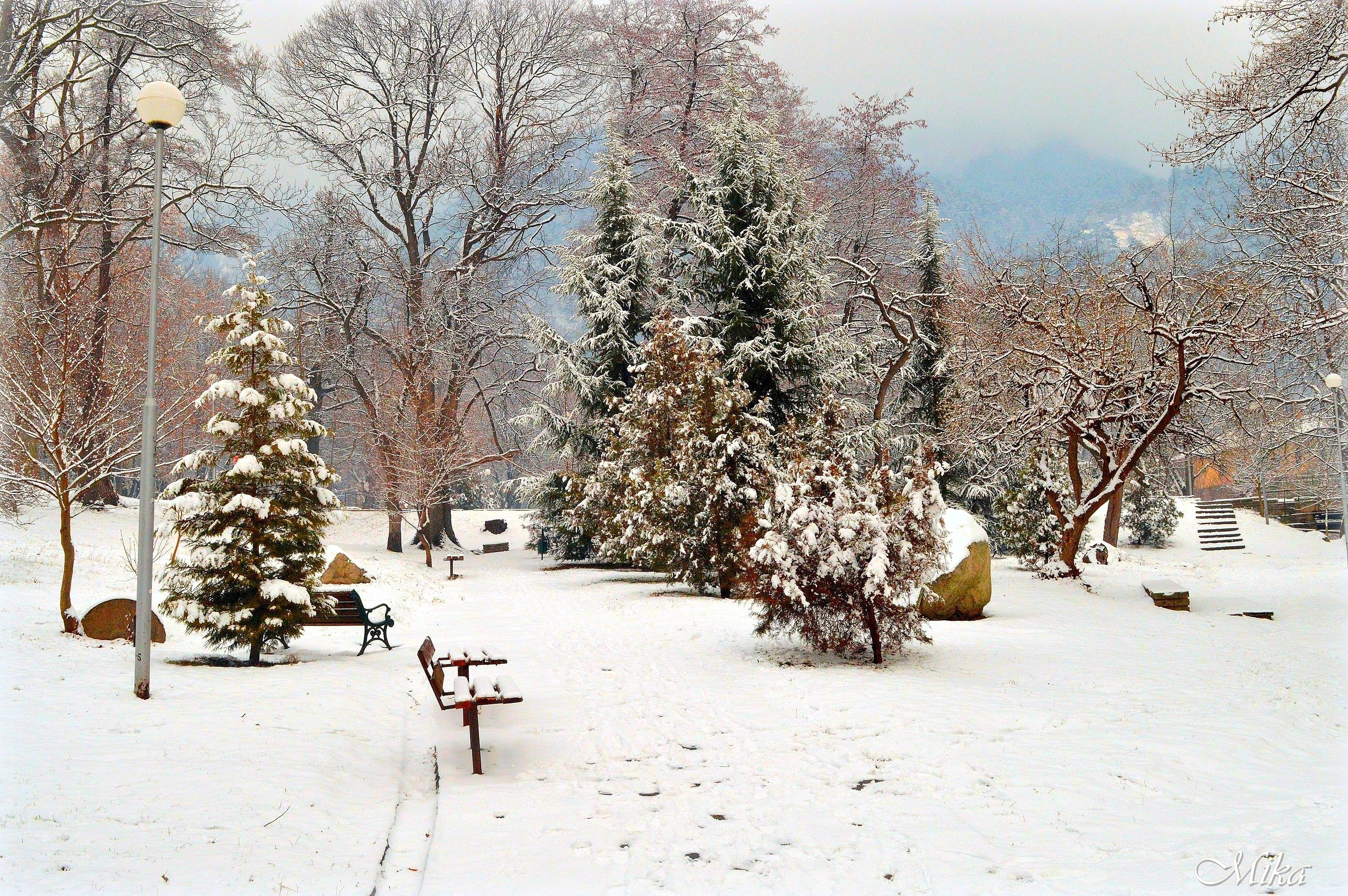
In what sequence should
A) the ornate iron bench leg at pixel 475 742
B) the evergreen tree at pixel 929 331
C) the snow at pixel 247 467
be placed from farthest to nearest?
the evergreen tree at pixel 929 331
the snow at pixel 247 467
the ornate iron bench leg at pixel 475 742

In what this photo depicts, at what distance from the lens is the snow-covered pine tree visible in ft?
69.0

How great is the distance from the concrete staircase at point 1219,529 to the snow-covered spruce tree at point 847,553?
27298 mm

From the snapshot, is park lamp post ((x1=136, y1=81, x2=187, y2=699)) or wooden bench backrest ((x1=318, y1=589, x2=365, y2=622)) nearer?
park lamp post ((x1=136, y1=81, x2=187, y2=699))

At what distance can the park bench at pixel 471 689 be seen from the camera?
6223 millimetres

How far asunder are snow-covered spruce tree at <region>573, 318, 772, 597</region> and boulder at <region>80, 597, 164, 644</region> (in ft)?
28.0

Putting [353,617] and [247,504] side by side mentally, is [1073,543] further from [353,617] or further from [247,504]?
[247,504]

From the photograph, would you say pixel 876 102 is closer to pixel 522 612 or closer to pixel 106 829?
pixel 522 612

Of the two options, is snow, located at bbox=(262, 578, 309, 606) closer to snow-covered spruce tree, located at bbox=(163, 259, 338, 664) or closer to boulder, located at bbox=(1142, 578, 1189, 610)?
Answer: snow-covered spruce tree, located at bbox=(163, 259, 338, 664)

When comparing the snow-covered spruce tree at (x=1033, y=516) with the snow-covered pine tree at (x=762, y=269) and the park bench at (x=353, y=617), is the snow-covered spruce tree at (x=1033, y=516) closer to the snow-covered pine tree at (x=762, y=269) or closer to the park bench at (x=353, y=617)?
the snow-covered pine tree at (x=762, y=269)

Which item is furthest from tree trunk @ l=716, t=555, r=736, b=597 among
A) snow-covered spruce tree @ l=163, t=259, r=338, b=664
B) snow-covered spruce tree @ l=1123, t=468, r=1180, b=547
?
snow-covered spruce tree @ l=1123, t=468, r=1180, b=547

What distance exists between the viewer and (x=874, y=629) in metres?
9.57

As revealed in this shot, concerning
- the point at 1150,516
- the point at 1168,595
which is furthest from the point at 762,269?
the point at 1150,516

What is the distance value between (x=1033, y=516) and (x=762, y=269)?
925 cm

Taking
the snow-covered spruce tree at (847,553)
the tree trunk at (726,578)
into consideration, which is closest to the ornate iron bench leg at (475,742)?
the snow-covered spruce tree at (847,553)
